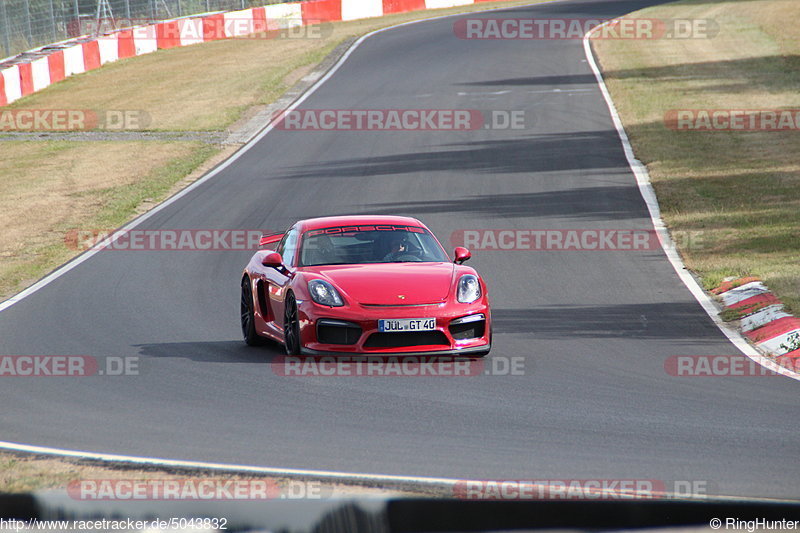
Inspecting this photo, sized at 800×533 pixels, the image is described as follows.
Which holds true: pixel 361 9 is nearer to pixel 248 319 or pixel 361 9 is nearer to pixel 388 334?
pixel 248 319

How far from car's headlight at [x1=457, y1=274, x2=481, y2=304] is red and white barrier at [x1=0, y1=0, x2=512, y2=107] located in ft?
89.0

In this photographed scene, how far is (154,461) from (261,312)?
466cm

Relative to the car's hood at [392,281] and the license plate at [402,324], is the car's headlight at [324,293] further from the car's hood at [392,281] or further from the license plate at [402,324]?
the license plate at [402,324]

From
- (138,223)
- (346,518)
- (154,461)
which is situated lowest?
(138,223)

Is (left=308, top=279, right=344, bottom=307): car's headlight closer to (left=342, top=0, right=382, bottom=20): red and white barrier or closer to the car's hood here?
the car's hood

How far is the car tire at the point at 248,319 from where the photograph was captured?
11812mm

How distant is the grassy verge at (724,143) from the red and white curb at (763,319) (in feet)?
0.71

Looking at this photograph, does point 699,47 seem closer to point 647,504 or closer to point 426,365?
point 426,365

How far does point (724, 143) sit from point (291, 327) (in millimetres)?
17248

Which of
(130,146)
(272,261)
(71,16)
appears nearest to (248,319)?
(272,261)

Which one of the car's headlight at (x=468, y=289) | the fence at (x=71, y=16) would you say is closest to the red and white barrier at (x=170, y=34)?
the fence at (x=71, y=16)

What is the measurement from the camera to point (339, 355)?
408 inches

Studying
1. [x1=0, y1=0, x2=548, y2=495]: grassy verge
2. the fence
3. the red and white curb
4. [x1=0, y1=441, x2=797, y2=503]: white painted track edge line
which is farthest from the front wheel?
the fence

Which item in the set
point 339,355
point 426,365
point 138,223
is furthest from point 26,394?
point 138,223
